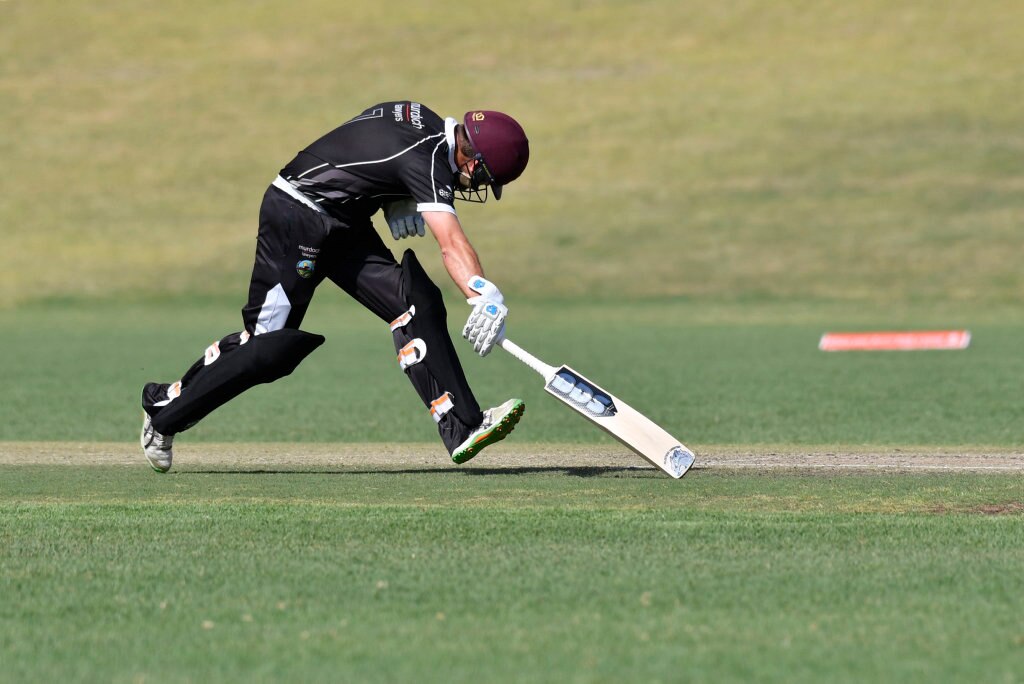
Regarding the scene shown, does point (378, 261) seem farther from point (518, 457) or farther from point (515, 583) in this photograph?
point (515, 583)

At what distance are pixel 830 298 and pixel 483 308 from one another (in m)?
33.8

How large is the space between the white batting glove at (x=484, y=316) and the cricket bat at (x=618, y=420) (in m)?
0.23

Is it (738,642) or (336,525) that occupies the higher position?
(738,642)

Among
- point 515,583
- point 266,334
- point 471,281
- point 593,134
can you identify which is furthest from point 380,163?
point 593,134

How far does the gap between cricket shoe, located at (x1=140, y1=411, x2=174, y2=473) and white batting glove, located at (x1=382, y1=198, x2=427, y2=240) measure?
1859 millimetres

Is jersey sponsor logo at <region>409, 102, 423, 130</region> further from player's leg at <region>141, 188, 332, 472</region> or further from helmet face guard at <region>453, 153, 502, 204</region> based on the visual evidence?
player's leg at <region>141, 188, 332, 472</region>

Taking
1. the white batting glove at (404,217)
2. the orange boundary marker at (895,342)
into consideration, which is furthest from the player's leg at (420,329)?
the orange boundary marker at (895,342)

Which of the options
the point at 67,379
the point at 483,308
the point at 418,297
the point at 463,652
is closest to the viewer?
the point at 463,652

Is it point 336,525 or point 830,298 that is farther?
point 830,298

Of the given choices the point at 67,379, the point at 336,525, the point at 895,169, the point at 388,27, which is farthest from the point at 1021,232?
the point at 336,525

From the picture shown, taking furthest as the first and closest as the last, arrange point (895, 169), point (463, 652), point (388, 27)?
1. point (388, 27)
2. point (895, 169)
3. point (463, 652)

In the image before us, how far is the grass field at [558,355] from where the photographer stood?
5.81 metres

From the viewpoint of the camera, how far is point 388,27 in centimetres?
6194

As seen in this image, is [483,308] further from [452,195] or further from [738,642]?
[738,642]
